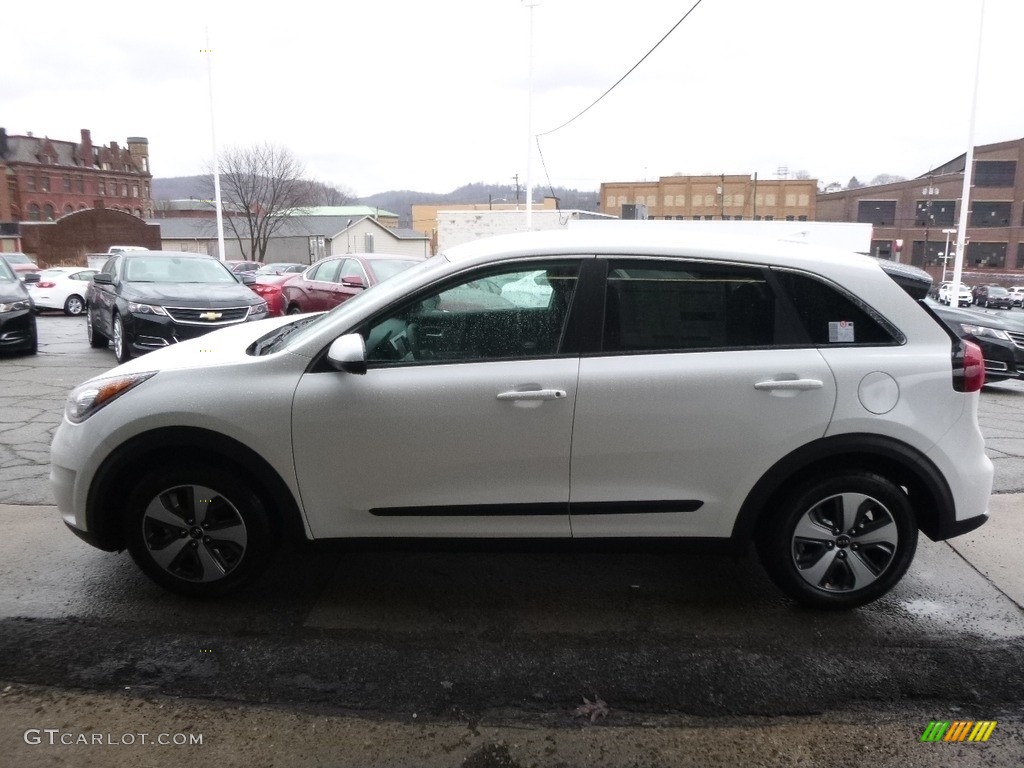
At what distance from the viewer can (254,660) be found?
10.3 ft

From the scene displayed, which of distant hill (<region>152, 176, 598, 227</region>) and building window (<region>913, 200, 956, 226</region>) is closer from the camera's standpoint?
distant hill (<region>152, 176, 598, 227</region>)

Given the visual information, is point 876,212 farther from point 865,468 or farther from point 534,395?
point 534,395

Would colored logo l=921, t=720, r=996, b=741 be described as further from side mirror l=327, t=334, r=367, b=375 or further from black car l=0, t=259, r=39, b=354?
black car l=0, t=259, r=39, b=354

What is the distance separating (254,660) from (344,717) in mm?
580

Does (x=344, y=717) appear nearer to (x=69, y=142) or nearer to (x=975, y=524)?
(x=975, y=524)

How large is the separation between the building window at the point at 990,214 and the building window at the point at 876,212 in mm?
7670

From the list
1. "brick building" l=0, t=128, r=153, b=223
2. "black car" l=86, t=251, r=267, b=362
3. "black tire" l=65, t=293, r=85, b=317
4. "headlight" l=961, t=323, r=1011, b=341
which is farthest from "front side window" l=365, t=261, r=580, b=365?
"brick building" l=0, t=128, r=153, b=223

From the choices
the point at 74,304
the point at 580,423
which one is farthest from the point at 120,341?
the point at 74,304

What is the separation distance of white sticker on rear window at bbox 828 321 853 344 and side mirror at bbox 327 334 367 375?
2073mm

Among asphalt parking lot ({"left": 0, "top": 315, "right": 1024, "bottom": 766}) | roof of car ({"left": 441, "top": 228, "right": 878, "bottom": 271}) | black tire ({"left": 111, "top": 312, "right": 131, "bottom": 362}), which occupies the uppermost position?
roof of car ({"left": 441, "top": 228, "right": 878, "bottom": 271})

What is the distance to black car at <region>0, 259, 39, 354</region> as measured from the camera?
1058 cm

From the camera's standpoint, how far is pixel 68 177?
81438 mm

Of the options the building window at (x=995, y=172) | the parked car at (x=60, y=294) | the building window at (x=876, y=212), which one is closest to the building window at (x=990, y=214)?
the building window at (x=995, y=172)

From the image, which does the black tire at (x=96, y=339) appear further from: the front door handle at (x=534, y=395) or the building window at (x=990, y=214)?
the building window at (x=990, y=214)
